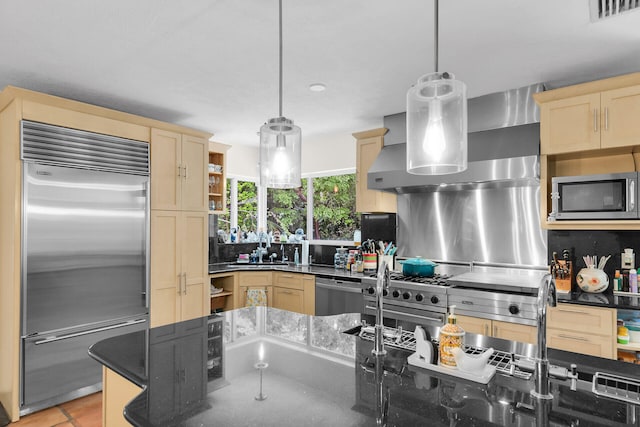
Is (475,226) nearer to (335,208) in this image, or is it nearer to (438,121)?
(335,208)

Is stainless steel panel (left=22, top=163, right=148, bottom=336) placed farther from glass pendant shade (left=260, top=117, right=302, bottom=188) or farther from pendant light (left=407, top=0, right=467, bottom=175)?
pendant light (left=407, top=0, right=467, bottom=175)

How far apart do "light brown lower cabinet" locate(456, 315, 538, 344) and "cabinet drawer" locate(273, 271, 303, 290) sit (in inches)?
70.9

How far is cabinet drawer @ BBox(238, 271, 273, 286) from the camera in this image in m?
4.42

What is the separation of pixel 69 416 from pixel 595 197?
4.09 meters

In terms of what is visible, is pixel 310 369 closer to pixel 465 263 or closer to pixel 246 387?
pixel 246 387

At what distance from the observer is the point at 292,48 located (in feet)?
7.73

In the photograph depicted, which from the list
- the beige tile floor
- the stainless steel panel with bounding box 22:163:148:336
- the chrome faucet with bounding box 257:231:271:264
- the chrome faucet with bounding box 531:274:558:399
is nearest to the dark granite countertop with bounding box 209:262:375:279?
the chrome faucet with bounding box 257:231:271:264

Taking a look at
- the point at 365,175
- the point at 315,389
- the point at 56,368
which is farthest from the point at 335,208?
the point at 315,389

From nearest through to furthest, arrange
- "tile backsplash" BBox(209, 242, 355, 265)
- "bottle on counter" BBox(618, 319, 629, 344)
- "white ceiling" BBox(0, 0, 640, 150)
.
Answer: "white ceiling" BBox(0, 0, 640, 150) < "bottle on counter" BBox(618, 319, 629, 344) < "tile backsplash" BBox(209, 242, 355, 265)

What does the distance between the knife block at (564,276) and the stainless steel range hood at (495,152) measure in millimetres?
698

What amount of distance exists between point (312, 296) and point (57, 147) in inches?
104

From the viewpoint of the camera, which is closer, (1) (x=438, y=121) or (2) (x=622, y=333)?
(1) (x=438, y=121)

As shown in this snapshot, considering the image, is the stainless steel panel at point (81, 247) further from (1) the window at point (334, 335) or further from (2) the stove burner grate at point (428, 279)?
(2) the stove burner grate at point (428, 279)

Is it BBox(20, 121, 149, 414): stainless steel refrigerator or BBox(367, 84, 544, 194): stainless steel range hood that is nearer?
BBox(20, 121, 149, 414): stainless steel refrigerator
